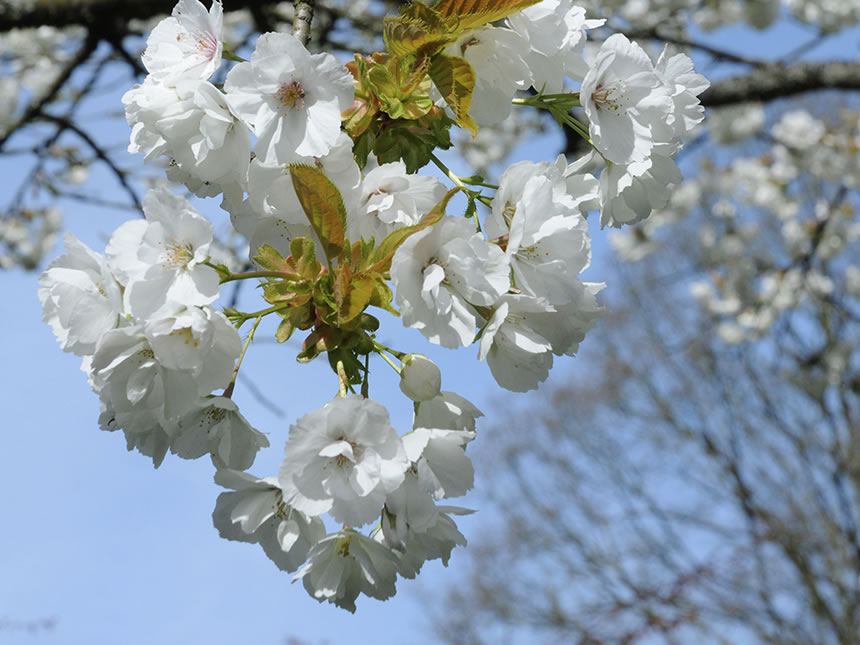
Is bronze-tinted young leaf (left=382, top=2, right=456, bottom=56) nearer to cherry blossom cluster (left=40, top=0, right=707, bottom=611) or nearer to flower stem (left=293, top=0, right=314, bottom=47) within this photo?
cherry blossom cluster (left=40, top=0, right=707, bottom=611)

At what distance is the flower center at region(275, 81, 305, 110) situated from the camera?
0.76 metres

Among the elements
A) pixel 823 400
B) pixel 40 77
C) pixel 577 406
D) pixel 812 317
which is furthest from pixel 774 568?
pixel 40 77

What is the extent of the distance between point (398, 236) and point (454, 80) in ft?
0.60

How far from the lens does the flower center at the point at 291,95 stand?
0.76m

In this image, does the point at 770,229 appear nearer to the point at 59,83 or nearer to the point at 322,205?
the point at 59,83

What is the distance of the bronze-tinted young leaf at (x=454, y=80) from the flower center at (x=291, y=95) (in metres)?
0.14

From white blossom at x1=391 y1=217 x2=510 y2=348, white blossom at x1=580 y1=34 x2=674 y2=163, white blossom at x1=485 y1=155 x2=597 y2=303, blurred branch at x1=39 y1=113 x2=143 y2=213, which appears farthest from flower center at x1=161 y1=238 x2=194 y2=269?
blurred branch at x1=39 y1=113 x2=143 y2=213

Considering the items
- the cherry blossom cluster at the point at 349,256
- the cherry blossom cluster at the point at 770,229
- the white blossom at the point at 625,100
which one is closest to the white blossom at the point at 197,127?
the cherry blossom cluster at the point at 349,256

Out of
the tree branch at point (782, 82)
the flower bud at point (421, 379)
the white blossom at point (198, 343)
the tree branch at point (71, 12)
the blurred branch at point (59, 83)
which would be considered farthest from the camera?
the tree branch at point (782, 82)

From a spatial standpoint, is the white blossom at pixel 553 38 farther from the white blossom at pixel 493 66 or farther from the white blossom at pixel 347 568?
the white blossom at pixel 347 568

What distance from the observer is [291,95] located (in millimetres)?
765

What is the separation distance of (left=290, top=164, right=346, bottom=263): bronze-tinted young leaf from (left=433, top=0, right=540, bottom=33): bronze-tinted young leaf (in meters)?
0.21

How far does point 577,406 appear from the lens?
11609 mm

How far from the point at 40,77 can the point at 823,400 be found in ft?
25.9
